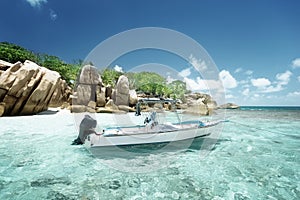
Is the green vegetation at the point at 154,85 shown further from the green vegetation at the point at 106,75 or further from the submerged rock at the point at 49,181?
the submerged rock at the point at 49,181

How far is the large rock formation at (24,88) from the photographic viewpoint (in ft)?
58.2

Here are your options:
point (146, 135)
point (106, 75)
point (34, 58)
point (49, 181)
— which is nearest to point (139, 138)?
point (146, 135)

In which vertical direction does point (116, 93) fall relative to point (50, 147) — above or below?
above

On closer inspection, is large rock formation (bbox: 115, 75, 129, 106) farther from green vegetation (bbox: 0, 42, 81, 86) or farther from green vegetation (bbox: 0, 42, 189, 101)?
green vegetation (bbox: 0, 42, 81, 86)

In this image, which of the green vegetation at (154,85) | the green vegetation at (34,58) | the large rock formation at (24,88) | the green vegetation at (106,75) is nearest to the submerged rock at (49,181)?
the large rock formation at (24,88)

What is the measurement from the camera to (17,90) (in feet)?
58.9

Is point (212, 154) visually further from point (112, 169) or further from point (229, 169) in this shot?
point (112, 169)

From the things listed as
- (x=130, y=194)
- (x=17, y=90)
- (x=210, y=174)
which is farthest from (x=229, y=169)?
(x=17, y=90)

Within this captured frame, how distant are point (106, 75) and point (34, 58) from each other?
1605 cm

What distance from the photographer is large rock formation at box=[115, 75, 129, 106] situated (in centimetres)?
3216

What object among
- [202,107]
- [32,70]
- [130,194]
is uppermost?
[32,70]

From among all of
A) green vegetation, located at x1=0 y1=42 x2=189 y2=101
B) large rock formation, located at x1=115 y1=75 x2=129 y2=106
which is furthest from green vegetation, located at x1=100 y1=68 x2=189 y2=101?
large rock formation, located at x1=115 y1=75 x2=129 y2=106

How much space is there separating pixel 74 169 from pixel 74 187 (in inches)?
56.9

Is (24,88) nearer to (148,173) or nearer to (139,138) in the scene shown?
(139,138)
